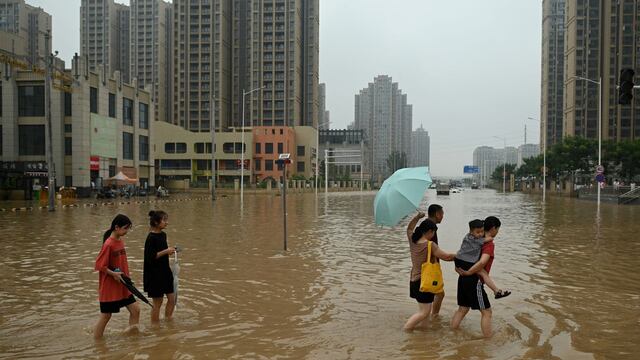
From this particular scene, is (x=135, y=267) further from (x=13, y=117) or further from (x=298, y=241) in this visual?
(x=13, y=117)

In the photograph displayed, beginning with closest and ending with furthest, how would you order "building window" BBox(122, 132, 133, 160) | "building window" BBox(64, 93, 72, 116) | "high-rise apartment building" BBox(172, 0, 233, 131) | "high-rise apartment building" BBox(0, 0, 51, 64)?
"building window" BBox(64, 93, 72, 116) → "building window" BBox(122, 132, 133, 160) → "high-rise apartment building" BBox(0, 0, 51, 64) → "high-rise apartment building" BBox(172, 0, 233, 131)

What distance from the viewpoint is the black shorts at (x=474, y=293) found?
6039mm

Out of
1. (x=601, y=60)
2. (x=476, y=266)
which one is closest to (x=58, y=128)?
(x=476, y=266)

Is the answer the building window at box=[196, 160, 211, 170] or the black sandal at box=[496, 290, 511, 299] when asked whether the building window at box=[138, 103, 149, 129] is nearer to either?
the building window at box=[196, 160, 211, 170]

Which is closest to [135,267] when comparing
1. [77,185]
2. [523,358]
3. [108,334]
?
[108,334]

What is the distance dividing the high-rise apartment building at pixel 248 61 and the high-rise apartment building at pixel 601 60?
58.8 metres

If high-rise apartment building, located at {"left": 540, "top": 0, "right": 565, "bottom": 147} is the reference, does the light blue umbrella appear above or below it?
below

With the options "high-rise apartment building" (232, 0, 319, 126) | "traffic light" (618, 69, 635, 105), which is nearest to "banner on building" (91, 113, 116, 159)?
"traffic light" (618, 69, 635, 105)

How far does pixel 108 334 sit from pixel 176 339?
88 centimetres

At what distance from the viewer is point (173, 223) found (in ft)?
72.5

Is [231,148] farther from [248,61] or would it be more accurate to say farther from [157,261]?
[157,261]

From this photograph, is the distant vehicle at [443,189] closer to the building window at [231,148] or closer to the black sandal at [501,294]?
the building window at [231,148]

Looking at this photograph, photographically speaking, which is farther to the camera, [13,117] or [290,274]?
[13,117]

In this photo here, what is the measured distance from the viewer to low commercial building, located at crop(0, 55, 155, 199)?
148ft
